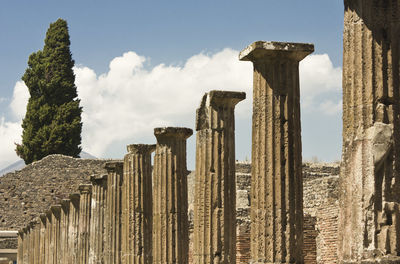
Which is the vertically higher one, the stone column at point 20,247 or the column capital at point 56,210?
the column capital at point 56,210

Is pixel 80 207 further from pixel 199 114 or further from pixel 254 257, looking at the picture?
pixel 254 257

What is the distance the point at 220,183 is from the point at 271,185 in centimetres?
230

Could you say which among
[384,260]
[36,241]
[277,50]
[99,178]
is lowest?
[384,260]

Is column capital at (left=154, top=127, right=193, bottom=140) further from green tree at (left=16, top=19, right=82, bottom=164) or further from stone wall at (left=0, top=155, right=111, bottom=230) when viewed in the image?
Answer: green tree at (left=16, top=19, right=82, bottom=164)

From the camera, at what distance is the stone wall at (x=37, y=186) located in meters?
42.2

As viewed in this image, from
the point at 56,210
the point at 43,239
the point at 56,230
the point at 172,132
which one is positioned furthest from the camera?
the point at 43,239

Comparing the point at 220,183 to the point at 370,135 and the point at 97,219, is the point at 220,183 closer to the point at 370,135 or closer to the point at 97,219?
the point at 370,135

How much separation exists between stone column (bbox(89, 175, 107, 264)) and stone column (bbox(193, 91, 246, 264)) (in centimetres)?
810

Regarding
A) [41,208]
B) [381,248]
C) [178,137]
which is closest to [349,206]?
[381,248]

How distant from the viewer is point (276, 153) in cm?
1137

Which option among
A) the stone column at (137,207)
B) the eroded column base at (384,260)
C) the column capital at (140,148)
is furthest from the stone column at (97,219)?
the eroded column base at (384,260)

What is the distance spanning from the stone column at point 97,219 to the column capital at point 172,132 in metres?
5.29

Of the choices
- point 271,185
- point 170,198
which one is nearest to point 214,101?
point 271,185

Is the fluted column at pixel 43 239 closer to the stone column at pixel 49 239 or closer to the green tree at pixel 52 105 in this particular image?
the stone column at pixel 49 239
